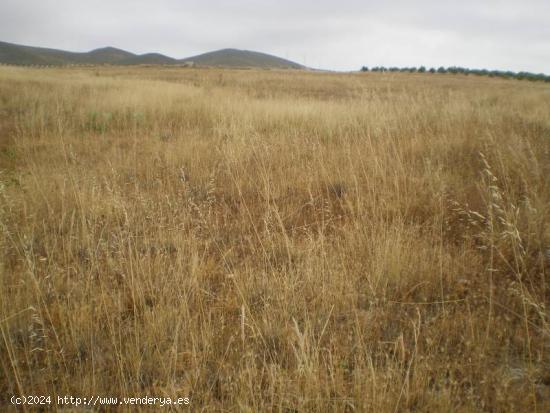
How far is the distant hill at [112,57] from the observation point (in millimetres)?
113500

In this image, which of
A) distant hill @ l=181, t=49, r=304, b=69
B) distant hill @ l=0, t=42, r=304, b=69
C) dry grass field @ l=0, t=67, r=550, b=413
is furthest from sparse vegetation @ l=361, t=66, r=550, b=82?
distant hill @ l=181, t=49, r=304, b=69

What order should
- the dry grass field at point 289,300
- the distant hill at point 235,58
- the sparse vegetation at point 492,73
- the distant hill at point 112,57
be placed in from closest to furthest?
the dry grass field at point 289,300 < the sparse vegetation at point 492,73 < the distant hill at point 112,57 < the distant hill at point 235,58

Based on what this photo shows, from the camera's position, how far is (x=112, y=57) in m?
150

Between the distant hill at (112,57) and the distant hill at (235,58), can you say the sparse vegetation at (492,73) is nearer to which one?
the distant hill at (112,57)

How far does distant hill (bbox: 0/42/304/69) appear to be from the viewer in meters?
114

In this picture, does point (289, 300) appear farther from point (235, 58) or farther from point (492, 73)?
point (235, 58)

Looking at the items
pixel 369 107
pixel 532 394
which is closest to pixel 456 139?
pixel 369 107

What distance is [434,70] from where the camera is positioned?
157 feet

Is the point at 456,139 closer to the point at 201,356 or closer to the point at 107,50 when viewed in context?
the point at 201,356

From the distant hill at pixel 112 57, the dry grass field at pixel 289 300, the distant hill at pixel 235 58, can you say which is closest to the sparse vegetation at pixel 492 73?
the dry grass field at pixel 289 300

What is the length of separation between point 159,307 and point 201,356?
0.42 meters

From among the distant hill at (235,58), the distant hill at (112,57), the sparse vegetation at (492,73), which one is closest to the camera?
the sparse vegetation at (492,73)

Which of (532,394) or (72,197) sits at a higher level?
(72,197)

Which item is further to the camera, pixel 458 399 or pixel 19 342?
pixel 19 342
